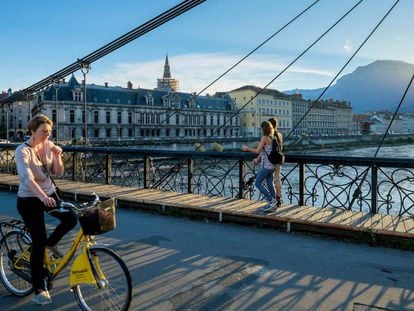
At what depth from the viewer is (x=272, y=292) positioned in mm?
4094

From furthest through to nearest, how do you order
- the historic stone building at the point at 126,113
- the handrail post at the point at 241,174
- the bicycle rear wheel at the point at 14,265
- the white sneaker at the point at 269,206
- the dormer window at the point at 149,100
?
the dormer window at the point at 149,100 < the historic stone building at the point at 126,113 < the handrail post at the point at 241,174 < the white sneaker at the point at 269,206 < the bicycle rear wheel at the point at 14,265

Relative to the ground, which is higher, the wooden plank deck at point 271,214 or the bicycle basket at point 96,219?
the bicycle basket at point 96,219

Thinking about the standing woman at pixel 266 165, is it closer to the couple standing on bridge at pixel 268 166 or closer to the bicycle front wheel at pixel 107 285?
the couple standing on bridge at pixel 268 166

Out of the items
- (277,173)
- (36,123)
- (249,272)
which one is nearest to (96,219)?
(36,123)

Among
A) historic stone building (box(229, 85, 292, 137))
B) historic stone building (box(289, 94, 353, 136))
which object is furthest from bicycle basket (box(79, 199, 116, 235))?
historic stone building (box(289, 94, 353, 136))

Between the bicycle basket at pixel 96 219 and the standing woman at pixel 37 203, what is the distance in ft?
1.35

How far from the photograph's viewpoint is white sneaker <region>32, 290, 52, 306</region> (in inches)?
147

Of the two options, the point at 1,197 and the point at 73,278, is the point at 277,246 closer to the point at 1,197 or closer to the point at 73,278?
the point at 73,278

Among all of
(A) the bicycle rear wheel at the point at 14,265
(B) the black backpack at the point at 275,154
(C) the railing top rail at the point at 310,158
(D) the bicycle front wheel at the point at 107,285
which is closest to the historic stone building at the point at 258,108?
(C) the railing top rail at the point at 310,158

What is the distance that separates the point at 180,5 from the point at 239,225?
4954 mm

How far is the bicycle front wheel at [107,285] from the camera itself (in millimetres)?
3412

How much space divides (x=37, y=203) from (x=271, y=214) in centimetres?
420

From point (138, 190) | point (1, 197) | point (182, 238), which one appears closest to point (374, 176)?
point (182, 238)

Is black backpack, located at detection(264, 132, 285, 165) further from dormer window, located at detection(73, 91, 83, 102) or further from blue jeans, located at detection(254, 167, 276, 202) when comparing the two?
dormer window, located at detection(73, 91, 83, 102)
